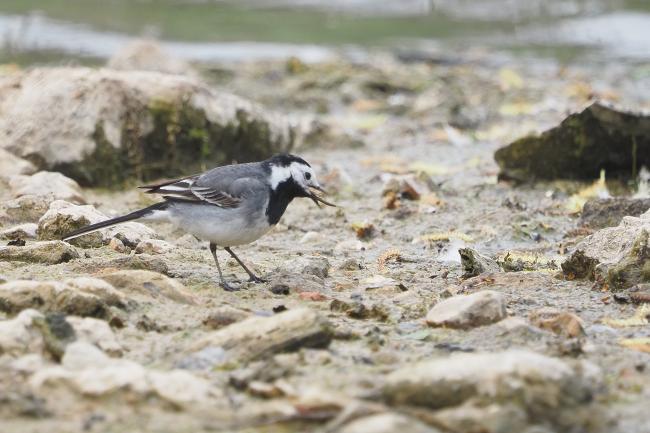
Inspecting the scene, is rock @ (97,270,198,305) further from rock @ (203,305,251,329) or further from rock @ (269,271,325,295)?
rock @ (269,271,325,295)

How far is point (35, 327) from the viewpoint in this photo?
16.4 ft

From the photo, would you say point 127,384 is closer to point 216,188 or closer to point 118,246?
point 216,188

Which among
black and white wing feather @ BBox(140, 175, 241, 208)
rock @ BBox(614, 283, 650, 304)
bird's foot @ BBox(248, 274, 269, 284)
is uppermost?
black and white wing feather @ BBox(140, 175, 241, 208)

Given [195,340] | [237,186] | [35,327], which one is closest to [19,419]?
[35,327]

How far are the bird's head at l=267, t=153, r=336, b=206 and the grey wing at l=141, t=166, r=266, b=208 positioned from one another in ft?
0.45

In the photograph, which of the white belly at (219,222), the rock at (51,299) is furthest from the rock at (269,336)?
the white belly at (219,222)

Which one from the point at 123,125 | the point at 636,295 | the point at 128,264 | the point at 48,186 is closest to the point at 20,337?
the point at 128,264

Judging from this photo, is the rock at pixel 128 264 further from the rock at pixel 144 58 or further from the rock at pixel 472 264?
the rock at pixel 144 58

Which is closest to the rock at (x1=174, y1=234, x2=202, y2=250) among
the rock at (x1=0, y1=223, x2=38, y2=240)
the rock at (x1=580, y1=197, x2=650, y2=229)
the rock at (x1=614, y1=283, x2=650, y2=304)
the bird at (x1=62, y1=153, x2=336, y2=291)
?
the bird at (x1=62, y1=153, x2=336, y2=291)

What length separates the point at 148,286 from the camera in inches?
237

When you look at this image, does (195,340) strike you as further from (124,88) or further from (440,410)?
(124,88)

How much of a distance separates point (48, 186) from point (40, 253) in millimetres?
2026

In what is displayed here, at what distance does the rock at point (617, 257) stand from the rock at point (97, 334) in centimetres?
286

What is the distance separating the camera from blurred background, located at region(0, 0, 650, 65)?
18047 millimetres
